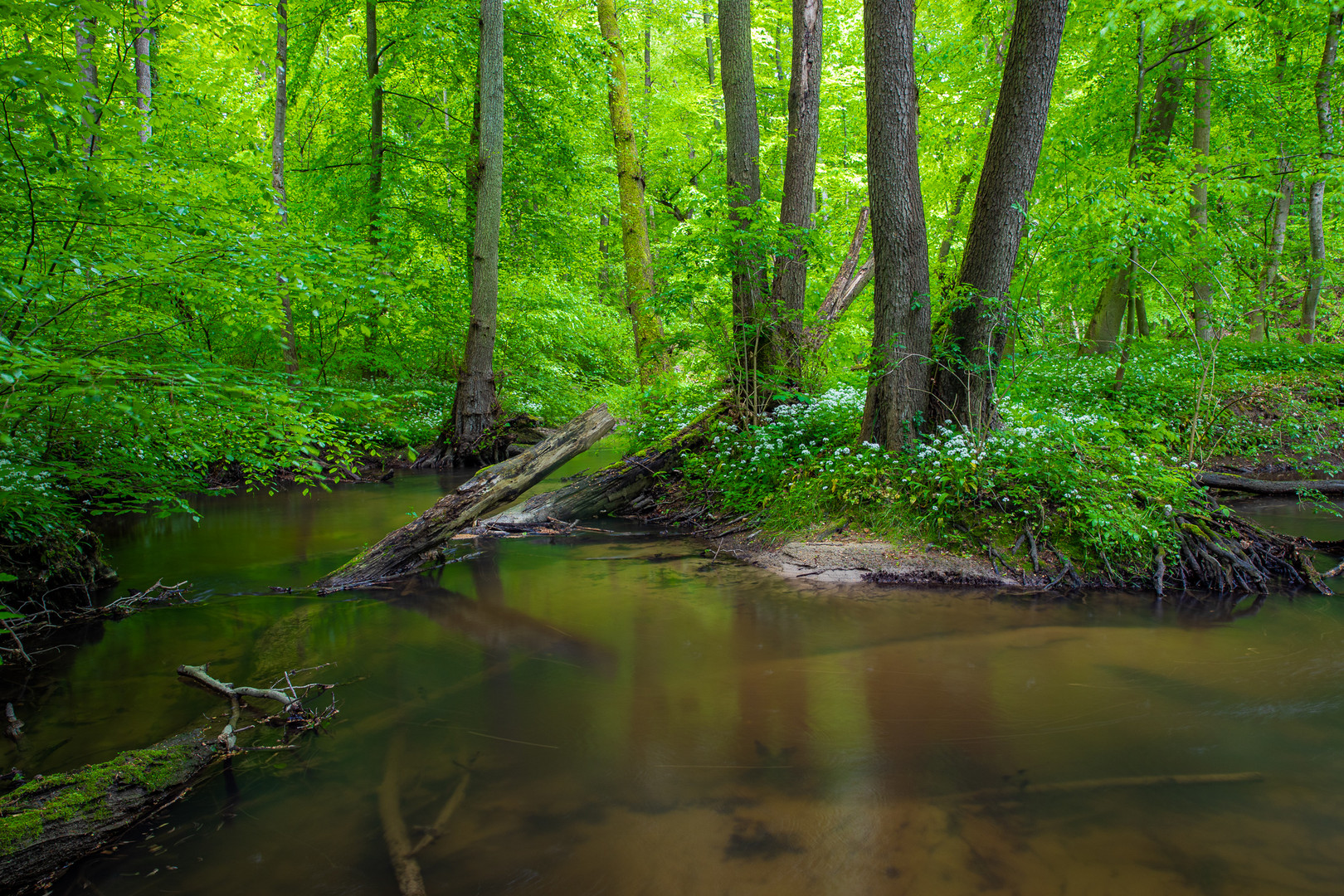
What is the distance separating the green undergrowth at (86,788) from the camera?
8.52 feet

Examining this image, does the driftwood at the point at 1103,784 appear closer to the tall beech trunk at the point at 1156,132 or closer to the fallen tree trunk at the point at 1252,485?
the fallen tree trunk at the point at 1252,485

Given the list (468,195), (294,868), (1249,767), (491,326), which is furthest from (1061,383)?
(468,195)

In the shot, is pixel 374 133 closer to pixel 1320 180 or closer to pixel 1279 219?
pixel 1320 180

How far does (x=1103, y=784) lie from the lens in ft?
10.5

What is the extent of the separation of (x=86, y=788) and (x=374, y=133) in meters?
14.3

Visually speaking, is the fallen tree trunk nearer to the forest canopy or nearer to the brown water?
the forest canopy

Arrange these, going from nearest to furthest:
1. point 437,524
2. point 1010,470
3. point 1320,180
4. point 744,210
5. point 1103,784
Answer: point 1103,784 → point 1010,470 → point 437,524 → point 744,210 → point 1320,180

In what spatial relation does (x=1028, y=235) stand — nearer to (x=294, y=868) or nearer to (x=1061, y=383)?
(x=1061, y=383)

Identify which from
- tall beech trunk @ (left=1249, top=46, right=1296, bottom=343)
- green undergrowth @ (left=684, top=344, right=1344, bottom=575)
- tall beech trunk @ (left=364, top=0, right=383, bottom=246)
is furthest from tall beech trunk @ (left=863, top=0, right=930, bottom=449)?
tall beech trunk @ (left=364, top=0, right=383, bottom=246)

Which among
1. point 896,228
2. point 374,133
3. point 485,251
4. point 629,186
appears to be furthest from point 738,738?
point 374,133

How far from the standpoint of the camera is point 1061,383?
33.4 feet

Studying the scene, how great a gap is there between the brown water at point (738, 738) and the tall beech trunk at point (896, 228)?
205 centimetres

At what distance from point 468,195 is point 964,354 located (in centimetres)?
1173

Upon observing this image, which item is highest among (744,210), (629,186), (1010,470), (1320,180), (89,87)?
(629,186)
